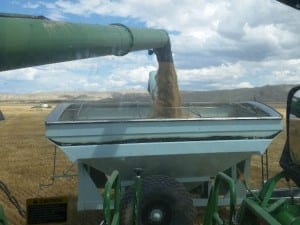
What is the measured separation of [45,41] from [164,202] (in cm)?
293

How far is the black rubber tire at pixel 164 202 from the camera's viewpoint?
572cm

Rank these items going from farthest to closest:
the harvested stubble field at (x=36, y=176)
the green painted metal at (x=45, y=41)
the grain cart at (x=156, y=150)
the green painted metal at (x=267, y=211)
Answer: the harvested stubble field at (x=36, y=176) < the grain cart at (x=156, y=150) < the green painted metal at (x=267, y=211) < the green painted metal at (x=45, y=41)

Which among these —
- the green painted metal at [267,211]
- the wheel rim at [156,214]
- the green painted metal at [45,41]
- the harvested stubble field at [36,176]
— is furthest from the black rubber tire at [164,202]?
the green painted metal at [267,211]

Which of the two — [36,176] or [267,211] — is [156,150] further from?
[36,176]

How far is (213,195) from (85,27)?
1.74 metres

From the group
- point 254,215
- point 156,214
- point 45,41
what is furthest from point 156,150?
point 45,41

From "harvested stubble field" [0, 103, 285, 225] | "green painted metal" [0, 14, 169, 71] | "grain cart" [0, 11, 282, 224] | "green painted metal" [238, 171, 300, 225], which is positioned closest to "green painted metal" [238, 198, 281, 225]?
"green painted metal" [238, 171, 300, 225]

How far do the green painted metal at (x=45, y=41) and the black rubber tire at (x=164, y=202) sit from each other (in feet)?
5.60

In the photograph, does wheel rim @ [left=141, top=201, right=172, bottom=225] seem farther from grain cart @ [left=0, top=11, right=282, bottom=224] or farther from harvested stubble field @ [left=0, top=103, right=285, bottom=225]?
harvested stubble field @ [left=0, top=103, right=285, bottom=225]

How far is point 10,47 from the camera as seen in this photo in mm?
3031

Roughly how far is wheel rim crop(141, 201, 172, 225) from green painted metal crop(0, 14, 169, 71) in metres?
1.90

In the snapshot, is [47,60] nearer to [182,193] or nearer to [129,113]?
[182,193]

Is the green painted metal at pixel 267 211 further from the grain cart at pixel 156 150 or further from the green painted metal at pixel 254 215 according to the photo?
the grain cart at pixel 156 150

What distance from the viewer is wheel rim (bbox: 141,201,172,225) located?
18.8 feet
